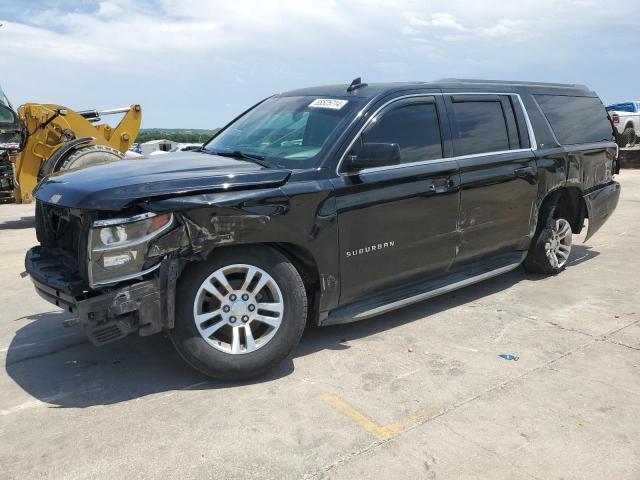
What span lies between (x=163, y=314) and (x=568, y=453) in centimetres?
233

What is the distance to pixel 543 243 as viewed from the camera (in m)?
5.98

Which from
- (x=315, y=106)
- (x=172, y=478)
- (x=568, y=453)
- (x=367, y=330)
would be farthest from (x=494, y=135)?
(x=172, y=478)

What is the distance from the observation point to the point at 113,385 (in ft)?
12.3

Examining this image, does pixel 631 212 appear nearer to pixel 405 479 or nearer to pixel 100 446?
pixel 405 479

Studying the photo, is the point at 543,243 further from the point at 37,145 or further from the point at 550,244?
the point at 37,145

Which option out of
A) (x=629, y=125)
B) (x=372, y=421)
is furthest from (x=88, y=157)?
(x=629, y=125)

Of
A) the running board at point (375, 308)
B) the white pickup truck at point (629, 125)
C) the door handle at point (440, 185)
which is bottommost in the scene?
the running board at point (375, 308)

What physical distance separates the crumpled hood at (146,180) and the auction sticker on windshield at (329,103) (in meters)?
0.84

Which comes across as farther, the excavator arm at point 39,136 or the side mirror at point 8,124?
the excavator arm at point 39,136

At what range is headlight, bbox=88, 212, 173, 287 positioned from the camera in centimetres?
329

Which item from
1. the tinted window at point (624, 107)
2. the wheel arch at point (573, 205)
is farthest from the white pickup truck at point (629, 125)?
the wheel arch at point (573, 205)

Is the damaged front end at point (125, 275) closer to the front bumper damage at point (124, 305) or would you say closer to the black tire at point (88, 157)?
the front bumper damage at point (124, 305)

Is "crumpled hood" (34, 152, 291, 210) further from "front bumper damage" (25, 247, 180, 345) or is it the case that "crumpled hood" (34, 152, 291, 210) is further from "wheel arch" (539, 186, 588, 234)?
"wheel arch" (539, 186, 588, 234)

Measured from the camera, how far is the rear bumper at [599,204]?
641cm
